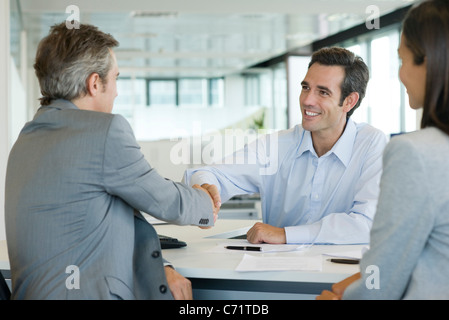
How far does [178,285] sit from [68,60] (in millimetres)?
780

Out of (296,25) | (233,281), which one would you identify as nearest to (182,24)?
(296,25)

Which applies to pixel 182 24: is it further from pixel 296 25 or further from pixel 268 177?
pixel 268 177

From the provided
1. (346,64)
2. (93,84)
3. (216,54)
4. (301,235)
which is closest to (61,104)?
(93,84)

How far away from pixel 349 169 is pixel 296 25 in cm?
752

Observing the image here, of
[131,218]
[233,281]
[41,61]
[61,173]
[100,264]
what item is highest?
[41,61]

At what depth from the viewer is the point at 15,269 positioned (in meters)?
1.75

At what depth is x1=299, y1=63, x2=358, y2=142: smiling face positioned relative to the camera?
9.05 ft

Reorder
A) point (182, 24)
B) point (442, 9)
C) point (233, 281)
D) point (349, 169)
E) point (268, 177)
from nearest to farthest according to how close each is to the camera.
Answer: point (442, 9), point (233, 281), point (349, 169), point (268, 177), point (182, 24)

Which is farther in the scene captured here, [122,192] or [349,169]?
[349,169]
